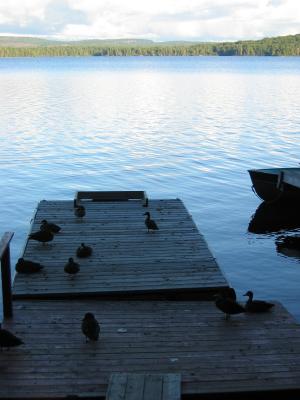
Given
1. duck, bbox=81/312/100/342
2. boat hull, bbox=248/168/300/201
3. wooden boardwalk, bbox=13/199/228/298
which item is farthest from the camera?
boat hull, bbox=248/168/300/201

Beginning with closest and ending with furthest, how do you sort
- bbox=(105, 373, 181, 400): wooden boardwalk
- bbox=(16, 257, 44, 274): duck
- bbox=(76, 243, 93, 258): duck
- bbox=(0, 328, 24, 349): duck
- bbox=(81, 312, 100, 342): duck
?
bbox=(105, 373, 181, 400): wooden boardwalk
bbox=(0, 328, 24, 349): duck
bbox=(81, 312, 100, 342): duck
bbox=(16, 257, 44, 274): duck
bbox=(76, 243, 93, 258): duck

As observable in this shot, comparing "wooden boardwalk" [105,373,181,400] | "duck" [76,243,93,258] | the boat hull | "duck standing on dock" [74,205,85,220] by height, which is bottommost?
the boat hull

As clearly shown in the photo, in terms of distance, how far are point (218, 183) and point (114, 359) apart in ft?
61.9

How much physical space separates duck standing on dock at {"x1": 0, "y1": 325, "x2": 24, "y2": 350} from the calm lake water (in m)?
7.12

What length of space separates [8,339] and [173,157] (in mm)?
25676

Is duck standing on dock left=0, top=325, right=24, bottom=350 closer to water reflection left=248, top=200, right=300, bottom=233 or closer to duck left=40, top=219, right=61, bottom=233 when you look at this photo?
duck left=40, top=219, right=61, bottom=233

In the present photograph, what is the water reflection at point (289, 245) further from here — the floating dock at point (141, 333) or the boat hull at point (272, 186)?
the floating dock at point (141, 333)

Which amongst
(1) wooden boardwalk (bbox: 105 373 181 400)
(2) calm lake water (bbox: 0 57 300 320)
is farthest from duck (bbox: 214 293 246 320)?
(2) calm lake water (bbox: 0 57 300 320)

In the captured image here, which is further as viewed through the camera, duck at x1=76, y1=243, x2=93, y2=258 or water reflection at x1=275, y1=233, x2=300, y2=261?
water reflection at x1=275, y1=233, x2=300, y2=261

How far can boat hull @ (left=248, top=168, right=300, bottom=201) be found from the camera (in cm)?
2261

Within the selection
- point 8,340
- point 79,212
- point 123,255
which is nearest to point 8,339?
point 8,340

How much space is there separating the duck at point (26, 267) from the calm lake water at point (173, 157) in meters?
5.22

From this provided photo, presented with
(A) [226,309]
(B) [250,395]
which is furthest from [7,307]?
(B) [250,395]

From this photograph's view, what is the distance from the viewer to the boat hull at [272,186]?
22.6 meters
